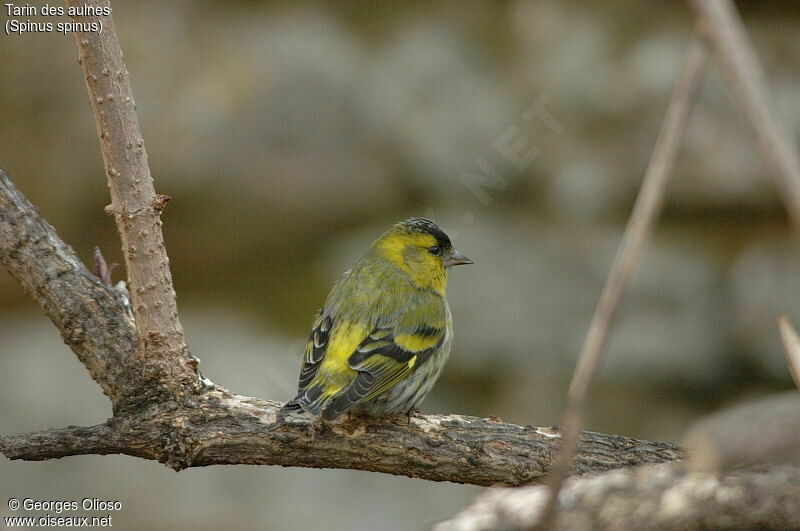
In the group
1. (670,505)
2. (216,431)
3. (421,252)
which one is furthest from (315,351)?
(670,505)

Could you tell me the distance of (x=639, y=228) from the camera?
3.19 feet

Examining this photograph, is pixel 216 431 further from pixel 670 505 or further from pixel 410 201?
pixel 410 201

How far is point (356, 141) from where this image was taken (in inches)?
189

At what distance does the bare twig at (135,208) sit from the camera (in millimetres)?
2168

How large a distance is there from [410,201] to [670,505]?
3680 mm

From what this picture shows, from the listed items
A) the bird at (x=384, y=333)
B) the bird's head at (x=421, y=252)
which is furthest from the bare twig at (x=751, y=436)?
the bird's head at (x=421, y=252)

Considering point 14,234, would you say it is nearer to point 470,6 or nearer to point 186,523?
point 186,523

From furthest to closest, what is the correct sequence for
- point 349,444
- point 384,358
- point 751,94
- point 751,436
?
point 384,358
point 349,444
point 751,436
point 751,94

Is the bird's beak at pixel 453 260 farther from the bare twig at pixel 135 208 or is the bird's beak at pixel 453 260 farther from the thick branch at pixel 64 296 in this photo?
the thick branch at pixel 64 296

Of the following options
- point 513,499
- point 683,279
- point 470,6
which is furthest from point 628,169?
point 513,499

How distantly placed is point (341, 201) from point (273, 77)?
30.8 inches

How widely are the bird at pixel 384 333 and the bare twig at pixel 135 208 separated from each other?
0.35m

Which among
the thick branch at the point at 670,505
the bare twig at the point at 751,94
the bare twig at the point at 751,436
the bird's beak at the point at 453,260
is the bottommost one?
the thick branch at the point at 670,505

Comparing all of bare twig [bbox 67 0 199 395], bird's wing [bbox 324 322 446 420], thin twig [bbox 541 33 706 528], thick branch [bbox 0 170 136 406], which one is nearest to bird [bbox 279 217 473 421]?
bird's wing [bbox 324 322 446 420]
